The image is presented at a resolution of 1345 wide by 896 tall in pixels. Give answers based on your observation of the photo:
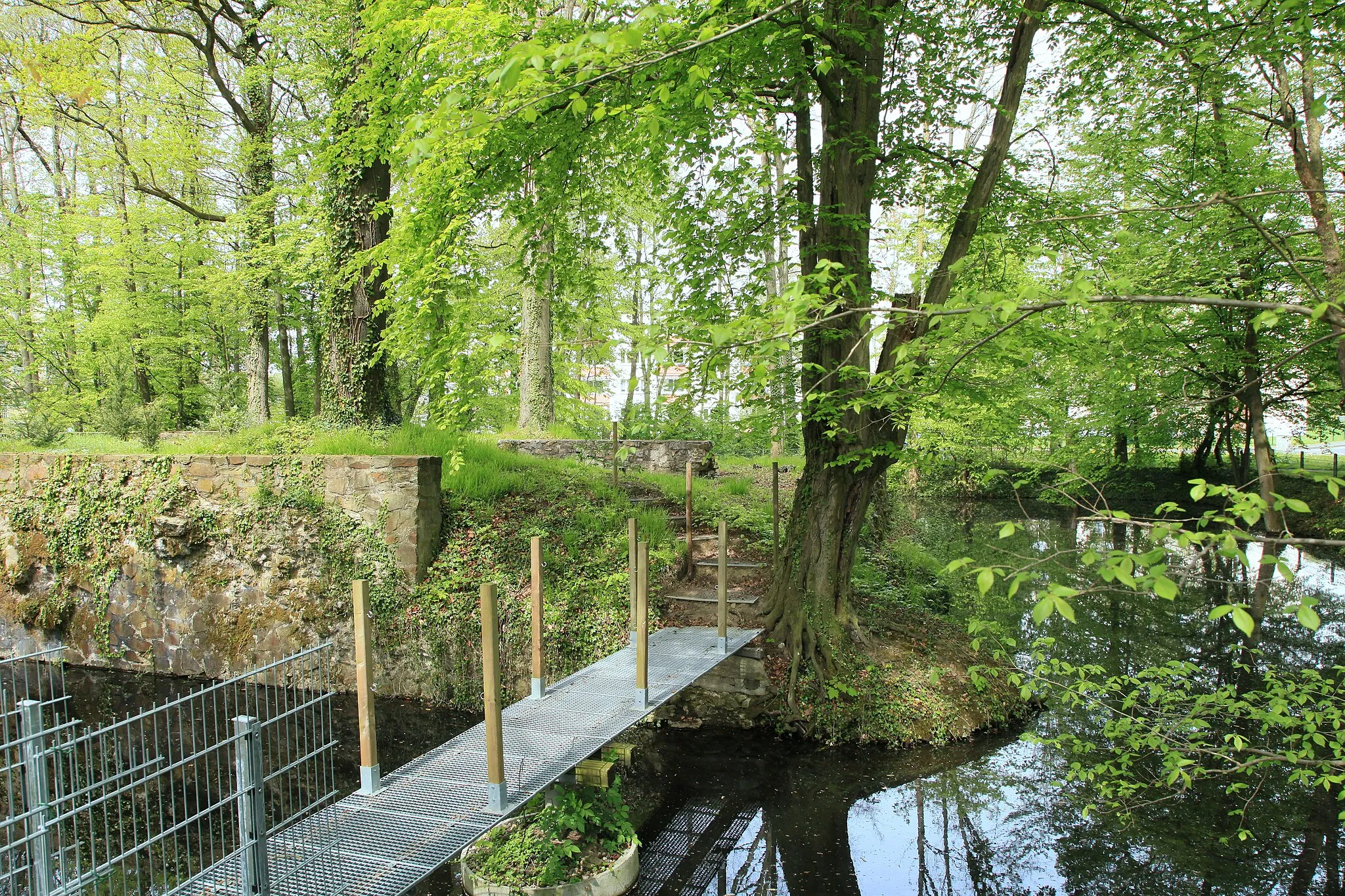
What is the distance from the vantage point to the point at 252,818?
3.64 meters

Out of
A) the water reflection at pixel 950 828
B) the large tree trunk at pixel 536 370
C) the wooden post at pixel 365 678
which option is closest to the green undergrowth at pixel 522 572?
the water reflection at pixel 950 828

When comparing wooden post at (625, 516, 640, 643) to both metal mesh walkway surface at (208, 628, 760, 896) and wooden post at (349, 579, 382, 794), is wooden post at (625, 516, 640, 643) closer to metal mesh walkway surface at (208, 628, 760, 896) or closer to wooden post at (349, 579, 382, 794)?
metal mesh walkway surface at (208, 628, 760, 896)

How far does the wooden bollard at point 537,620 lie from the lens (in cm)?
588

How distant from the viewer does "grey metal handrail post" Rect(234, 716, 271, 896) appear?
3.60m

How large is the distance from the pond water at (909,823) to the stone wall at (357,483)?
1768 millimetres

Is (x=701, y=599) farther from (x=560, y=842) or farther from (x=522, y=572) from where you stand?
(x=560, y=842)

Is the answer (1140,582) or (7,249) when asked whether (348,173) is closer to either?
(1140,582)

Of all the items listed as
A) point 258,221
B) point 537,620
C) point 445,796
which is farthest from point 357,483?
point 258,221

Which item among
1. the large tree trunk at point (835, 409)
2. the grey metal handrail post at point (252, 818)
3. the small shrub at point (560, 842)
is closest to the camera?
the grey metal handrail post at point (252, 818)

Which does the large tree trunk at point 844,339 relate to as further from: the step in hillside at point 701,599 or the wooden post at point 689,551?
the wooden post at point 689,551

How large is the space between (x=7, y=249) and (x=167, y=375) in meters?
4.69

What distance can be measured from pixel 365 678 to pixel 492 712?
710 millimetres

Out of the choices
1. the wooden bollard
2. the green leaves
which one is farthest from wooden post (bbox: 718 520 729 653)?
the green leaves

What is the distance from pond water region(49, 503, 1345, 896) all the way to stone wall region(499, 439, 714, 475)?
5.72m
